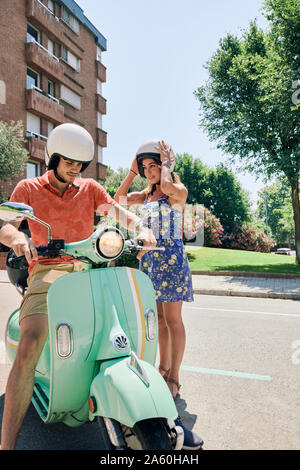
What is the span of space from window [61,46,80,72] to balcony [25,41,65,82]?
160 cm

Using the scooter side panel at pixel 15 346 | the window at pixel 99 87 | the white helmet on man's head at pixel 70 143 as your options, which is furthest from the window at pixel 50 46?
the scooter side panel at pixel 15 346

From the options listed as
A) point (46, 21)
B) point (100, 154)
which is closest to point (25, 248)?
point (46, 21)

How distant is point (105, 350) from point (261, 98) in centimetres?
1390

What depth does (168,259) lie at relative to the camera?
9.79 ft

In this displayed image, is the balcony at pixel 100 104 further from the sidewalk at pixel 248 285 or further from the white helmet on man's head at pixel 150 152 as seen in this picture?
the white helmet on man's head at pixel 150 152

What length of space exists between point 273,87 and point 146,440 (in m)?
14.3

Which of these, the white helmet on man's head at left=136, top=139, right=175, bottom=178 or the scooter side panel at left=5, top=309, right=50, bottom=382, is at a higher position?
the white helmet on man's head at left=136, top=139, right=175, bottom=178

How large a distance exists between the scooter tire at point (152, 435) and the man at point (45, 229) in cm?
71

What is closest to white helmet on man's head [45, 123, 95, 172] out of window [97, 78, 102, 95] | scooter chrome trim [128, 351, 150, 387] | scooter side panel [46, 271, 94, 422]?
scooter side panel [46, 271, 94, 422]

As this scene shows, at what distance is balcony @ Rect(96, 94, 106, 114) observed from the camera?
28.9 m

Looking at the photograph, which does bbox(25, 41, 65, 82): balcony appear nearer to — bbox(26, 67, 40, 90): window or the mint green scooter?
bbox(26, 67, 40, 90): window

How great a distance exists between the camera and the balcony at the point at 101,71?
2933 cm

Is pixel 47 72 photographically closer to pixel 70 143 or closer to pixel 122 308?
pixel 70 143
